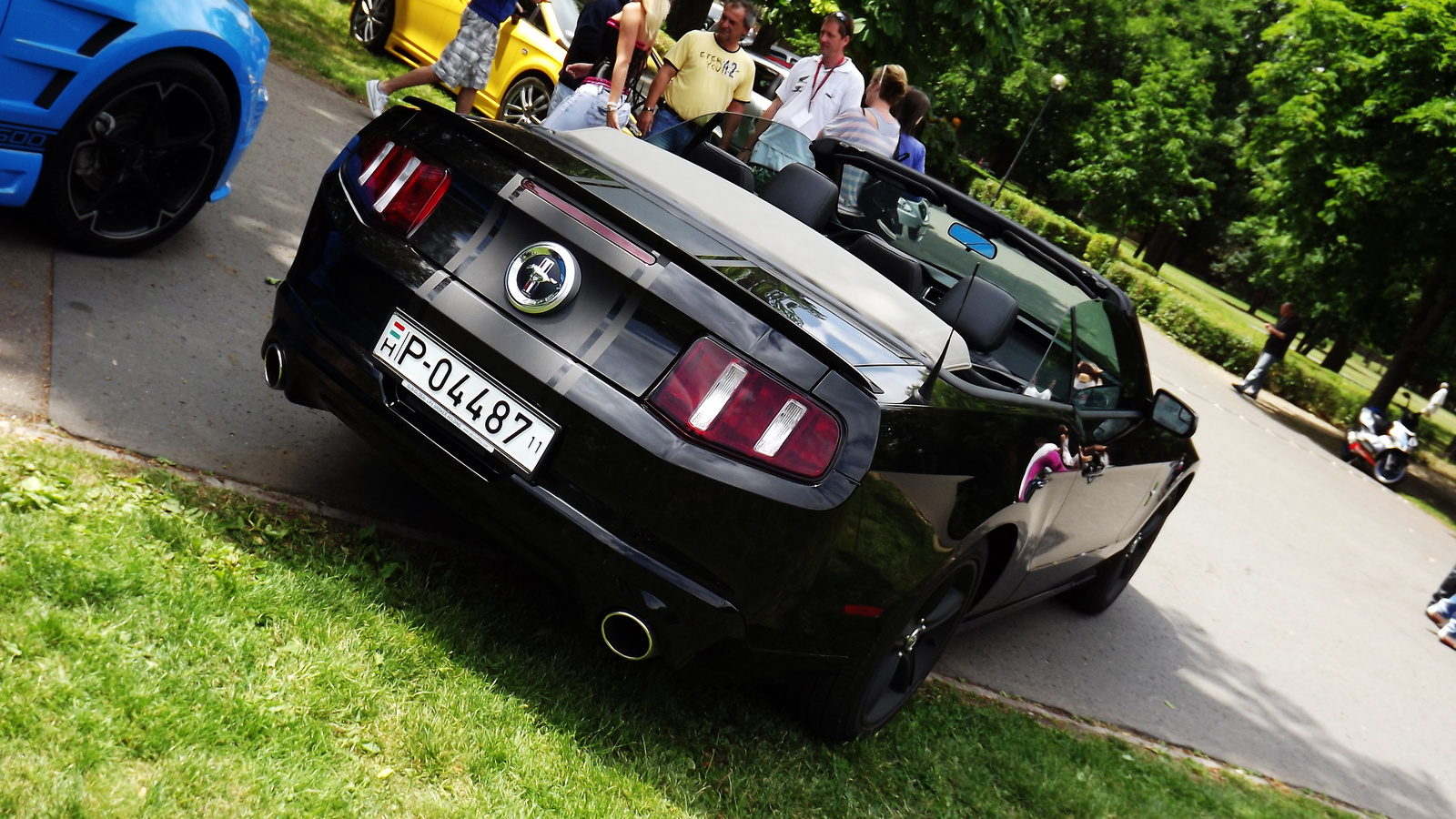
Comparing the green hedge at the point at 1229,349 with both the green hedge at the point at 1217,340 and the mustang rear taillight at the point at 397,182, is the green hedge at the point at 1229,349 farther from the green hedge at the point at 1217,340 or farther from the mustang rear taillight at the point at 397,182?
the mustang rear taillight at the point at 397,182

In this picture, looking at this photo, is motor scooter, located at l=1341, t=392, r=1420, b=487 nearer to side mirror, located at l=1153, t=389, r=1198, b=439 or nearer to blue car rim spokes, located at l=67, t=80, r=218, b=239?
side mirror, located at l=1153, t=389, r=1198, b=439

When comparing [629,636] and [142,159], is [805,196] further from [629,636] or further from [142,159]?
[142,159]

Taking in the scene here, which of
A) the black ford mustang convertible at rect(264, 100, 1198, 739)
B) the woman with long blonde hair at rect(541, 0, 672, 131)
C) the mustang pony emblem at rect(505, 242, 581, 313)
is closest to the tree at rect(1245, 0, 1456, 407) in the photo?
the woman with long blonde hair at rect(541, 0, 672, 131)

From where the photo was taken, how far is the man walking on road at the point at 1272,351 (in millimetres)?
22516

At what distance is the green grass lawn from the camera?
95.0 inches

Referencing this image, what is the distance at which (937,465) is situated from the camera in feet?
10.3

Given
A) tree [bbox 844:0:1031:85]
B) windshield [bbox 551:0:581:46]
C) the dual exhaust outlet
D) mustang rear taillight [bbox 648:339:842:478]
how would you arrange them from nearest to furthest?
mustang rear taillight [bbox 648:339:842:478], the dual exhaust outlet, tree [bbox 844:0:1031:85], windshield [bbox 551:0:581:46]

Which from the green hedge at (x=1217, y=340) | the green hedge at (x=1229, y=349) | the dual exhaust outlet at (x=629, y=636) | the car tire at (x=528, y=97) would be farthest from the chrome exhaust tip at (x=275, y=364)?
the green hedge at (x=1229, y=349)

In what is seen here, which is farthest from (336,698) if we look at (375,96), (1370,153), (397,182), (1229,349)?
(1229,349)

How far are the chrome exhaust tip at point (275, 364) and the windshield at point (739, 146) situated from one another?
170 centimetres

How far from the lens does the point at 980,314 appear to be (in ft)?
12.7

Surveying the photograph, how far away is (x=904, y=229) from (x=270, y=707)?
3.12 metres

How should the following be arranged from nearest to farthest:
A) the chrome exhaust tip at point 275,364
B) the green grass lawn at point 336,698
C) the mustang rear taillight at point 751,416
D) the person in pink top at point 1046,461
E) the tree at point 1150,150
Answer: the green grass lawn at point 336,698 → the mustang rear taillight at point 751,416 → the chrome exhaust tip at point 275,364 → the person in pink top at point 1046,461 → the tree at point 1150,150

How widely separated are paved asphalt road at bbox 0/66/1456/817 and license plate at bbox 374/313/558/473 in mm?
935
